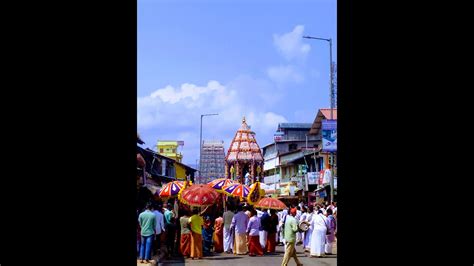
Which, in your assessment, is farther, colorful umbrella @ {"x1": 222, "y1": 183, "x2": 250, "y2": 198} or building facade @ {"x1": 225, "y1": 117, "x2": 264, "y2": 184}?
building facade @ {"x1": 225, "y1": 117, "x2": 264, "y2": 184}

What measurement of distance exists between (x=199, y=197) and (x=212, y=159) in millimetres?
89361

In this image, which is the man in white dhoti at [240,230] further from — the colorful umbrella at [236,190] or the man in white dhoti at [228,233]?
the colorful umbrella at [236,190]

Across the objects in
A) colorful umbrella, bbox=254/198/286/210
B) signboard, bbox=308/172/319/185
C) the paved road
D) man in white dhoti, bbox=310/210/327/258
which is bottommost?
the paved road

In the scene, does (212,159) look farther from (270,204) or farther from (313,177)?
(270,204)

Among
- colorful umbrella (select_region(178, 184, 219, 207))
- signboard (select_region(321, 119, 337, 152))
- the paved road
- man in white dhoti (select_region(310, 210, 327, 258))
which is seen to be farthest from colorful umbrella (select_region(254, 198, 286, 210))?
signboard (select_region(321, 119, 337, 152))

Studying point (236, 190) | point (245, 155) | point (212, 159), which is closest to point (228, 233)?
point (236, 190)

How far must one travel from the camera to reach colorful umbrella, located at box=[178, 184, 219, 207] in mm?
18078

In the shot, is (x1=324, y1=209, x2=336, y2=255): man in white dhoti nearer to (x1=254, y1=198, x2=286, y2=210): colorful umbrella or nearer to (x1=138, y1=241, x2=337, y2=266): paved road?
(x1=138, y1=241, x2=337, y2=266): paved road

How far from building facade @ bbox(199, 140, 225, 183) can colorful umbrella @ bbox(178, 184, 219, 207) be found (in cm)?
8496
